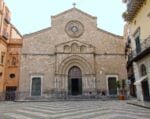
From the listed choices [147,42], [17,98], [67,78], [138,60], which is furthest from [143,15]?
[17,98]

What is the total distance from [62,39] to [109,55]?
684 centimetres

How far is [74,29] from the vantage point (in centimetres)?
2656

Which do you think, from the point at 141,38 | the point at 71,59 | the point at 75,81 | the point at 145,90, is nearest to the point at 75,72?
the point at 75,81

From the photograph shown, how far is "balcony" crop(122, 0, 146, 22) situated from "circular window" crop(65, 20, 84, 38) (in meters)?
9.33

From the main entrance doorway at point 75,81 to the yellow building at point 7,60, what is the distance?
280 inches

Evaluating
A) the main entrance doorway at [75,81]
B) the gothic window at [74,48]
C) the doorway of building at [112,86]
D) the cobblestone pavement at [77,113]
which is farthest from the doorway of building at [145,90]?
the gothic window at [74,48]

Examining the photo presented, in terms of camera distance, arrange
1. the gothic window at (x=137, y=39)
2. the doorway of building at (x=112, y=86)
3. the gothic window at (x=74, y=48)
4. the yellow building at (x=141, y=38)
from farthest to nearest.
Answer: the gothic window at (x=74, y=48) → the doorway of building at (x=112, y=86) → the gothic window at (x=137, y=39) → the yellow building at (x=141, y=38)

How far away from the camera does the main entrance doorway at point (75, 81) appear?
965 inches

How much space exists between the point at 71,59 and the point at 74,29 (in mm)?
4580

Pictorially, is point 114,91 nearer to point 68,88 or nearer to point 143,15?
point 68,88

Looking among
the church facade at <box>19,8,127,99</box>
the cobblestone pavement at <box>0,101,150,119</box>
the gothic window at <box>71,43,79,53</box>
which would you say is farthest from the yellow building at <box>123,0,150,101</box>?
the gothic window at <box>71,43,79,53</box>

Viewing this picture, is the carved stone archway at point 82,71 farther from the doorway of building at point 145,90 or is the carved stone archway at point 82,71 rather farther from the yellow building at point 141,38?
the doorway of building at point 145,90

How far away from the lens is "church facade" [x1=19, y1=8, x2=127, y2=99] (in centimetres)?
2405

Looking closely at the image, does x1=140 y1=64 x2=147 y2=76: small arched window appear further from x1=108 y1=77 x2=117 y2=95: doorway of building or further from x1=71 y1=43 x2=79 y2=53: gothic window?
x1=71 y1=43 x2=79 y2=53: gothic window
